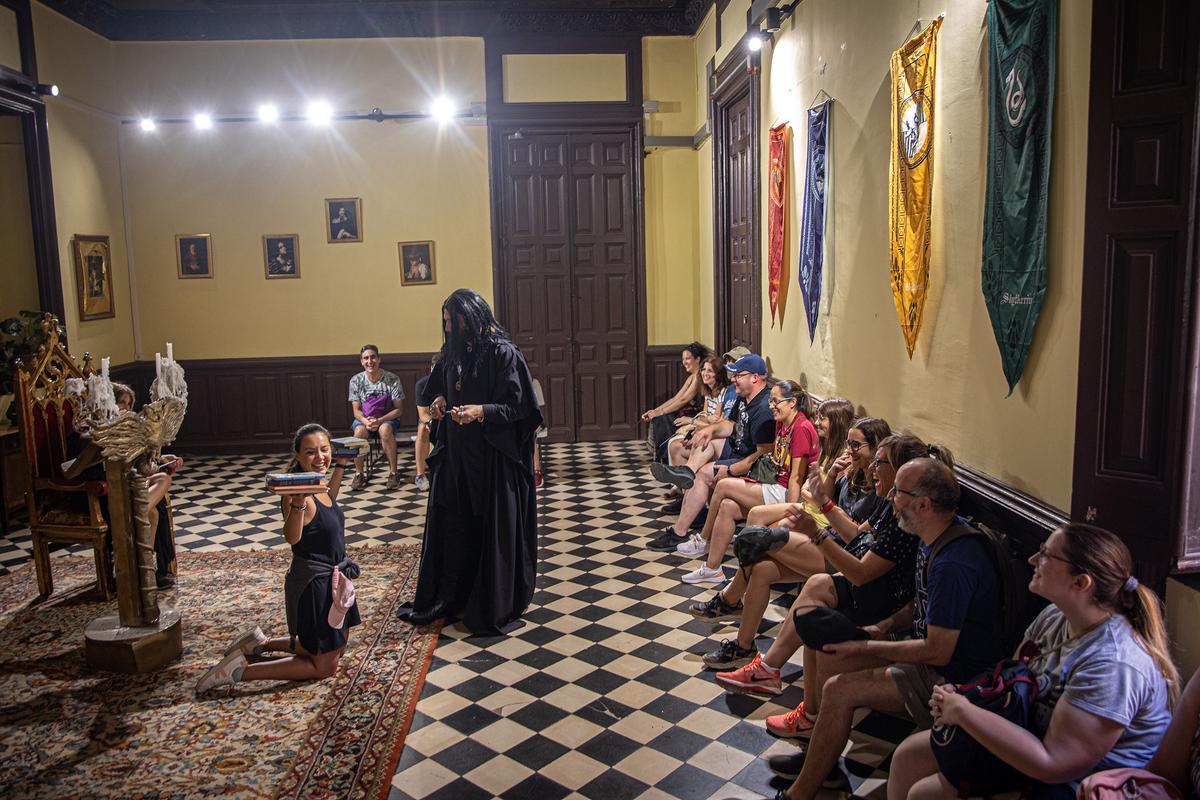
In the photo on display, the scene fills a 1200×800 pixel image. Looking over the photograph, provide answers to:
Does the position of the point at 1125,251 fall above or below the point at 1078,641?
above

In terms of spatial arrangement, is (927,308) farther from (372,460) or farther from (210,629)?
(372,460)

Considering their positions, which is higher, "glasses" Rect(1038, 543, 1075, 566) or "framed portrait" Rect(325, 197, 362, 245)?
"framed portrait" Rect(325, 197, 362, 245)

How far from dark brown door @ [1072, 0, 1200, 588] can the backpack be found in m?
0.35

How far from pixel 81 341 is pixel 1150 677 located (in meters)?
9.51

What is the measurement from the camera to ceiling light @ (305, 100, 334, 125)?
10.6 meters

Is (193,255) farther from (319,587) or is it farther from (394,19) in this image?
(319,587)

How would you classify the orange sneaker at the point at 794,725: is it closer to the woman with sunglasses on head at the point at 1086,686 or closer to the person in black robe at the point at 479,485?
the woman with sunglasses on head at the point at 1086,686

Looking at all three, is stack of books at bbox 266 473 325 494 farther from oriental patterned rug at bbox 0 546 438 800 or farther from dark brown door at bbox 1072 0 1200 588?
dark brown door at bbox 1072 0 1200 588

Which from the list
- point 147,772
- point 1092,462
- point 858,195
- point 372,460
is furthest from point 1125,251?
point 372,460

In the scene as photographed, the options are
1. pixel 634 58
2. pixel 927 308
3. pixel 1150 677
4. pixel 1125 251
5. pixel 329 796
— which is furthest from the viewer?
pixel 634 58

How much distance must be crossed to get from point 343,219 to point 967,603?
8951mm

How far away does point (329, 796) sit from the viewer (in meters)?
3.62

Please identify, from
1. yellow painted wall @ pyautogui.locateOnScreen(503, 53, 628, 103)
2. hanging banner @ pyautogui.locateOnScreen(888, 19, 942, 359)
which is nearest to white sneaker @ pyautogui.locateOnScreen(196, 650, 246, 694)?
hanging banner @ pyautogui.locateOnScreen(888, 19, 942, 359)

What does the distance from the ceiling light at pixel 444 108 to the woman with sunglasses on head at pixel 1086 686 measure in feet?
30.0
